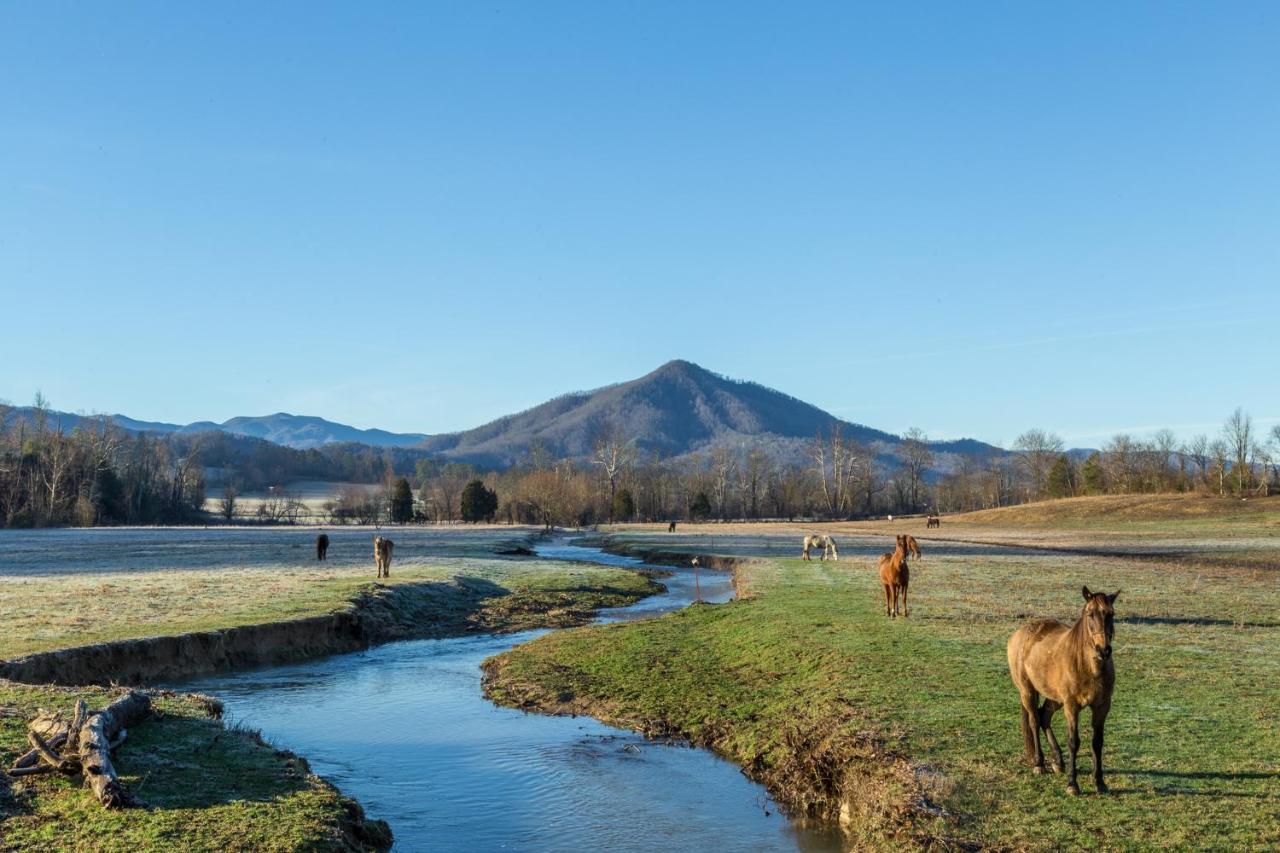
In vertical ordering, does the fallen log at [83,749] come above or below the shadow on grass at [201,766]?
above

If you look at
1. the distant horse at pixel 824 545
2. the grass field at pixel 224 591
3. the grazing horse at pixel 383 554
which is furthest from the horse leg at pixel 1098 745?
the distant horse at pixel 824 545

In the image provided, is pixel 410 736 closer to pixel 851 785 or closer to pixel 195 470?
pixel 851 785

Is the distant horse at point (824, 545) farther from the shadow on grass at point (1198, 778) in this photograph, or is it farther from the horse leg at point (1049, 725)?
the shadow on grass at point (1198, 778)

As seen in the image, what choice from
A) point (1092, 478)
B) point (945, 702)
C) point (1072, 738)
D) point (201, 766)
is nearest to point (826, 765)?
point (945, 702)

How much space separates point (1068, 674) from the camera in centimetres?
1042

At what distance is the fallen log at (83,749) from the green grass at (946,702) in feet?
28.4

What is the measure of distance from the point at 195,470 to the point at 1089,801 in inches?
7600

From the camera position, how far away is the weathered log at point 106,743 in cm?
1053

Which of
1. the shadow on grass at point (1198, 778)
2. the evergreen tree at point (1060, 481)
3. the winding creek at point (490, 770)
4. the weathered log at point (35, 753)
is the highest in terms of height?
the evergreen tree at point (1060, 481)

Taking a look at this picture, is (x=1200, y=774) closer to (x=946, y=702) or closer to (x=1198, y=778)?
(x=1198, y=778)

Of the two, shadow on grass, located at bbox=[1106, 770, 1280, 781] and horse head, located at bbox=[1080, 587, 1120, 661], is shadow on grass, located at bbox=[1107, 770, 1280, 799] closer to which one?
shadow on grass, located at bbox=[1106, 770, 1280, 781]

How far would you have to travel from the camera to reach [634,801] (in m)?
13.4

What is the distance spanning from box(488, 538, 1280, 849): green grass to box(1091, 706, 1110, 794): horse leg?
16 centimetres

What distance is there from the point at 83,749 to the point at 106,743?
364 millimetres
